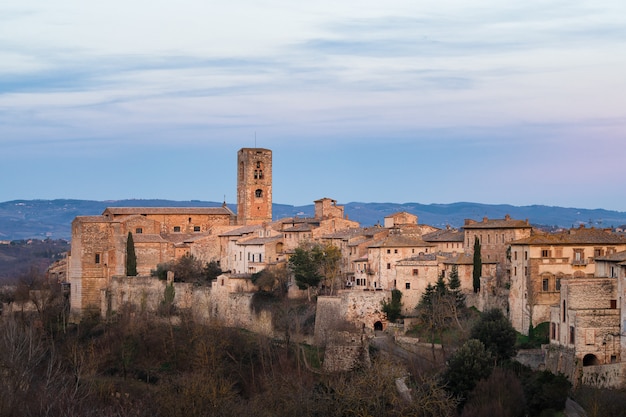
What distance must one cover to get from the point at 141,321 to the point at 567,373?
28.3 m

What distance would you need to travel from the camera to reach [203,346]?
58.6m

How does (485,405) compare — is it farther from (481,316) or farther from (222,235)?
(222,235)

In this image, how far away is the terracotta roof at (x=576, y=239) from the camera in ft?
166

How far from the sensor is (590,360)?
4366cm

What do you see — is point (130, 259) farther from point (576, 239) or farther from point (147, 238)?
point (576, 239)

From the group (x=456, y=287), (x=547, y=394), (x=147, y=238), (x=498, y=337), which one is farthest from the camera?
(x=147, y=238)

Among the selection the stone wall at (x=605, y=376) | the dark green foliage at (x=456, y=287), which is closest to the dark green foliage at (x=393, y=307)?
the dark green foliage at (x=456, y=287)

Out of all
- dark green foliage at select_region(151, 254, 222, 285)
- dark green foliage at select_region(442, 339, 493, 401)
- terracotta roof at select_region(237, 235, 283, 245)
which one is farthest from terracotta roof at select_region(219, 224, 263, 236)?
dark green foliage at select_region(442, 339, 493, 401)

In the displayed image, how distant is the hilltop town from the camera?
145 ft

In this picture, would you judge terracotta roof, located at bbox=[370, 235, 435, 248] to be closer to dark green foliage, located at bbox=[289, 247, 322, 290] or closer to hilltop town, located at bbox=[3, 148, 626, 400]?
hilltop town, located at bbox=[3, 148, 626, 400]

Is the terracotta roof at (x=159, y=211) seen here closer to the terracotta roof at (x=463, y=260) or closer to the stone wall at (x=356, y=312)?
the stone wall at (x=356, y=312)

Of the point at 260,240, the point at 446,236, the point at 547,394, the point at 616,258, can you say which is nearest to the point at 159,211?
the point at 260,240

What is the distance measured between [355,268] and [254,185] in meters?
25.3

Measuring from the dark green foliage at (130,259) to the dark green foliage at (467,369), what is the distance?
29963mm
